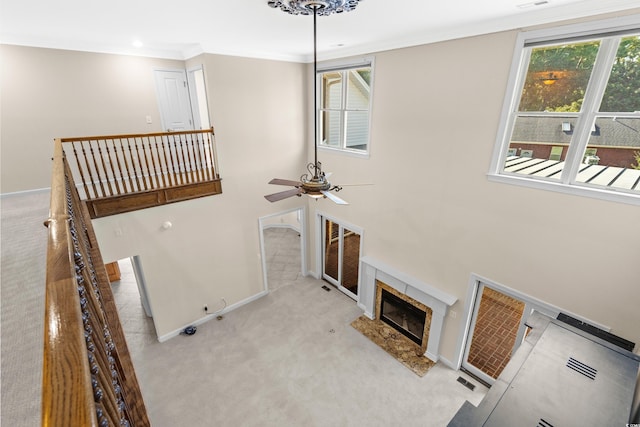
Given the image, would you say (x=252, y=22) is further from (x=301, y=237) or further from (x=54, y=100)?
(x=301, y=237)

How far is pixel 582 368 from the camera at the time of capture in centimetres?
206

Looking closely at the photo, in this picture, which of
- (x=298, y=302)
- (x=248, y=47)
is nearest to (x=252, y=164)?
(x=248, y=47)

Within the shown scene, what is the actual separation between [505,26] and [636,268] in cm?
291

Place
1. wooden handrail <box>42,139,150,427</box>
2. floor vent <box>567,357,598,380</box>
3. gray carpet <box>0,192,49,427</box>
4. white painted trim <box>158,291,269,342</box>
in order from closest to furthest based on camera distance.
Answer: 1. wooden handrail <box>42,139,150,427</box>
2. gray carpet <box>0,192,49,427</box>
3. floor vent <box>567,357,598,380</box>
4. white painted trim <box>158,291,269,342</box>

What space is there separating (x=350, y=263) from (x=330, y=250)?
76 cm

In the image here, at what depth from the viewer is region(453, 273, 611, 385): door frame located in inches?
142

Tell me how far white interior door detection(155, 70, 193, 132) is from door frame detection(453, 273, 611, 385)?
6147mm

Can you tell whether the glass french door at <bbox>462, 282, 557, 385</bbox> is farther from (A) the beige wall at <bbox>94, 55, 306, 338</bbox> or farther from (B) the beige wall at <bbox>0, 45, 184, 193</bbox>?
(B) the beige wall at <bbox>0, 45, 184, 193</bbox>

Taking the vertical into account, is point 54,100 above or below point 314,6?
below

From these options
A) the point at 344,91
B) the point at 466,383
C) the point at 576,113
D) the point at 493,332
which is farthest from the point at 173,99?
the point at 493,332

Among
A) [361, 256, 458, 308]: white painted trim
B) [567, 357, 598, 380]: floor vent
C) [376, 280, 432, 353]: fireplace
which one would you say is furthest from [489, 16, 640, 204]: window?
[376, 280, 432, 353]: fireplace

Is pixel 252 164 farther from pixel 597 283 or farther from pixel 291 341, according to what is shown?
pixel 597 283

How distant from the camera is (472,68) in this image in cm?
371

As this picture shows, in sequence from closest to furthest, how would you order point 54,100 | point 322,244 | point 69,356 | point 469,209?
point 69,356 < point 469,209 < point 54,100 < point 322,244
